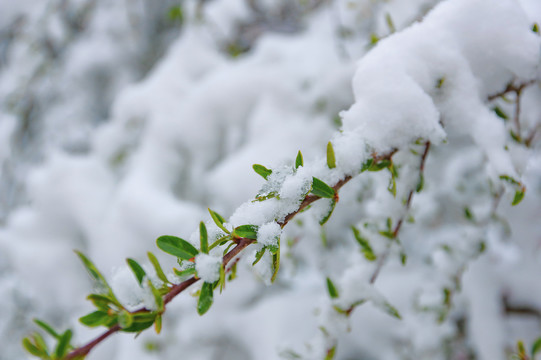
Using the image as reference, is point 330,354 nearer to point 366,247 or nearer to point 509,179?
point 366,247

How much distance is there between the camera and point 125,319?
0.31m

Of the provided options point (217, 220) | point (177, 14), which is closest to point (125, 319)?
point (217, 220)

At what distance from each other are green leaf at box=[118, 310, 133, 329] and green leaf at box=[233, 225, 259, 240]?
116 mm

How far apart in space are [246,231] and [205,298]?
2.8 inches

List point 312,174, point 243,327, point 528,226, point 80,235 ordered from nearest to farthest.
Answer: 1. point 312,174
2. point 528,226
3. point 243,327
4. point 80,235

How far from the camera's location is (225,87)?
127 centimetres

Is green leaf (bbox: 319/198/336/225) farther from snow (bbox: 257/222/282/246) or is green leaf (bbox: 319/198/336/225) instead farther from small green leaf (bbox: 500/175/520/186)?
small green leaf (bbox: 500/175/520/186)

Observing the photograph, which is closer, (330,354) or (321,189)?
(321,189)

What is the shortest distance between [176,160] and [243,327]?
0.62 m

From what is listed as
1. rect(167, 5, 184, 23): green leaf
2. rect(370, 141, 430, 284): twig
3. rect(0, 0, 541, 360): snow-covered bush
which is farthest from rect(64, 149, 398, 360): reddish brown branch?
rect(167, 5, 184, 23): green leaf

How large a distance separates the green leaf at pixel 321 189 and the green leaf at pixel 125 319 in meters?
0.21

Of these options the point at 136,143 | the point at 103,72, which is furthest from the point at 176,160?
the point at 103,72

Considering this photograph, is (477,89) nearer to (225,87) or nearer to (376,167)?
(376,167)

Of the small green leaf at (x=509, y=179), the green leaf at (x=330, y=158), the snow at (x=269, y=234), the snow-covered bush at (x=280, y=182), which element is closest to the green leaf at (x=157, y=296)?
the snow-covered bush at (x=280, y=182)
